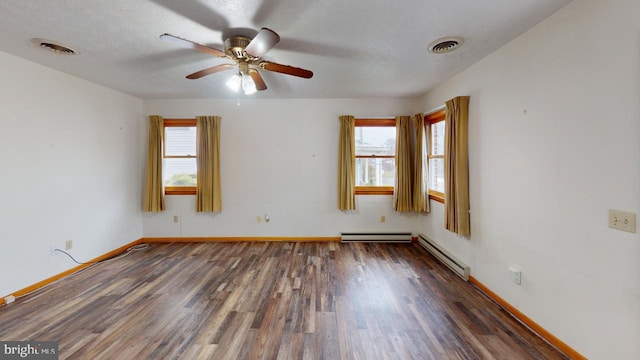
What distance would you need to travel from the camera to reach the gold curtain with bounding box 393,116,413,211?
420cm

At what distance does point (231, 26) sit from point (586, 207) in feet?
9.38

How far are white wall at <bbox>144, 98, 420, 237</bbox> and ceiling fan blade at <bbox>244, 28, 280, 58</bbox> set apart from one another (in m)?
2.34

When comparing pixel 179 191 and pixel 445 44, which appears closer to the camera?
pixel 445 44

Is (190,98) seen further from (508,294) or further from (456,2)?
(508,294)

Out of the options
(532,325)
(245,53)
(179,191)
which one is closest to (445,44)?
(245,53)

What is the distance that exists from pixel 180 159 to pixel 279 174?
5.79 feet

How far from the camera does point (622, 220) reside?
4.84 ft

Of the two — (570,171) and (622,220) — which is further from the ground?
(570,171)

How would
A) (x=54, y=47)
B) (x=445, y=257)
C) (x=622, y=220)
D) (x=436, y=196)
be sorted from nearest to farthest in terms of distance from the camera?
(x=622, y=220) < (x=54, y=47) < (x=445, y=257) < (x=436, y=196)

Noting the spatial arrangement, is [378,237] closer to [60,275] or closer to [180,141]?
[180,141]

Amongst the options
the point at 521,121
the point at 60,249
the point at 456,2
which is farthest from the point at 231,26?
the point at 60,249

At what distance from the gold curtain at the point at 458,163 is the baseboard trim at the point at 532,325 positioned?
0.63 m

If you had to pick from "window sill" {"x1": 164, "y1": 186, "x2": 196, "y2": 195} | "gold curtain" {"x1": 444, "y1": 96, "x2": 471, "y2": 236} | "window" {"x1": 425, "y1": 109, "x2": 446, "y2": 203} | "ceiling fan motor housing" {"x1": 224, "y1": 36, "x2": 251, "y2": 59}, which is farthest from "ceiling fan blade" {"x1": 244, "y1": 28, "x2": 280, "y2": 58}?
"window sill" {"x1": 164, "y1": 186, "x2": 196, "y2": 195}

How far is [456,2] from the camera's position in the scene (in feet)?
5.56
